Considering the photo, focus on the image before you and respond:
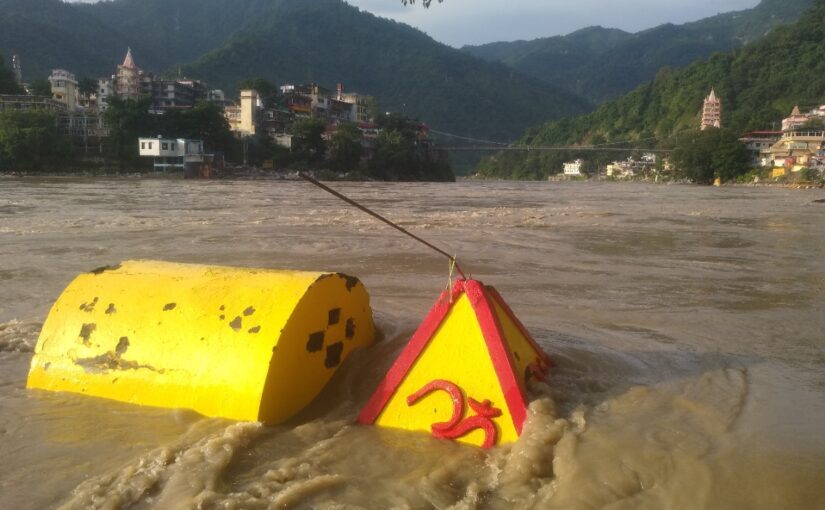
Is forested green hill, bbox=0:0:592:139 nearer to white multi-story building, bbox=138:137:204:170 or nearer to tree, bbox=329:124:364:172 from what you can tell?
tree, bbox=329:124:364:172

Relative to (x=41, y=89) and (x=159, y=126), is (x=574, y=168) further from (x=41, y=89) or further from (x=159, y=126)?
(x=41, y=89)

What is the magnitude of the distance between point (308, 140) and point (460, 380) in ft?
201

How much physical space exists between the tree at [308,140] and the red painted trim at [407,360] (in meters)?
60.3

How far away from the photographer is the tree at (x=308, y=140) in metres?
61.6

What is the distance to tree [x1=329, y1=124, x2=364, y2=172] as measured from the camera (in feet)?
203

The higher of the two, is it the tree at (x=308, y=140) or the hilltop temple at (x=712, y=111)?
the hilltop temple at (x=712, y=111)

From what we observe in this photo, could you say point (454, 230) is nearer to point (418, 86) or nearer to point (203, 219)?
point (203, 219)

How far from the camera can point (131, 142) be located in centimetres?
5369

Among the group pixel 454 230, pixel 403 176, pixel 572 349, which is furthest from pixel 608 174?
pixel 572 349

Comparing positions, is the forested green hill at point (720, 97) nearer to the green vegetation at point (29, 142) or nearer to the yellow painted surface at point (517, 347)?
the green vegetation at point (29, 142)

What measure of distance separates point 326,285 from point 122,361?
0.86 metres

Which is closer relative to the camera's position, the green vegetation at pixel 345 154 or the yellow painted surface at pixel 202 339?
the yellow painted surface at pixel 202 339

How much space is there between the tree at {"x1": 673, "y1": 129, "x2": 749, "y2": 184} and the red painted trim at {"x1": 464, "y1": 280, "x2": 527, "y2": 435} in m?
65.6

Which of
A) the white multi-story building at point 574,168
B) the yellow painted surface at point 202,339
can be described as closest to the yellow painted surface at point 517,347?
the yellow painted surface at point 202,339
